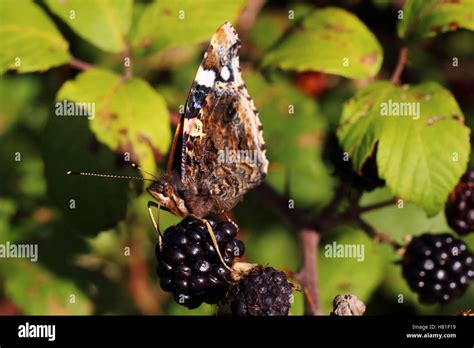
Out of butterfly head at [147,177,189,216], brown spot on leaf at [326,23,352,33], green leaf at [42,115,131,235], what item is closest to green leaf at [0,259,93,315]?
green leaf at [42,115,131,235]

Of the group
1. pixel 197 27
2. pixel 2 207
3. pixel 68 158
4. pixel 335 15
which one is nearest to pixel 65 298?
→ pixel 2 207

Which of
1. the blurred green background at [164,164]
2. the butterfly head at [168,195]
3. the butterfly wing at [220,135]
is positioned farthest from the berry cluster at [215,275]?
the blurred green background at [164,164]

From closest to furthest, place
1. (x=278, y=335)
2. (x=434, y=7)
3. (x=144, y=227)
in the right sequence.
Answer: (x=278, y=335) < (x=434, y=7) < (x=144, y=227)

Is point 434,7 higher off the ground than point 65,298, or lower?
higher

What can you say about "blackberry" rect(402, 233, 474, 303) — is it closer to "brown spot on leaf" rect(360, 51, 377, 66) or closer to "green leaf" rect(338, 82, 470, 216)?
"green leaf" rect(338, 82, 470, 216)

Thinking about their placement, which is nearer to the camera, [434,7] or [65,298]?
[434,7]

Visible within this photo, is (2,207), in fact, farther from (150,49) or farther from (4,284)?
(150,49)

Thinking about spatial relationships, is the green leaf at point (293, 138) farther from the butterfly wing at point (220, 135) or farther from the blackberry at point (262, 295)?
the blackberry at point (262, 295)
